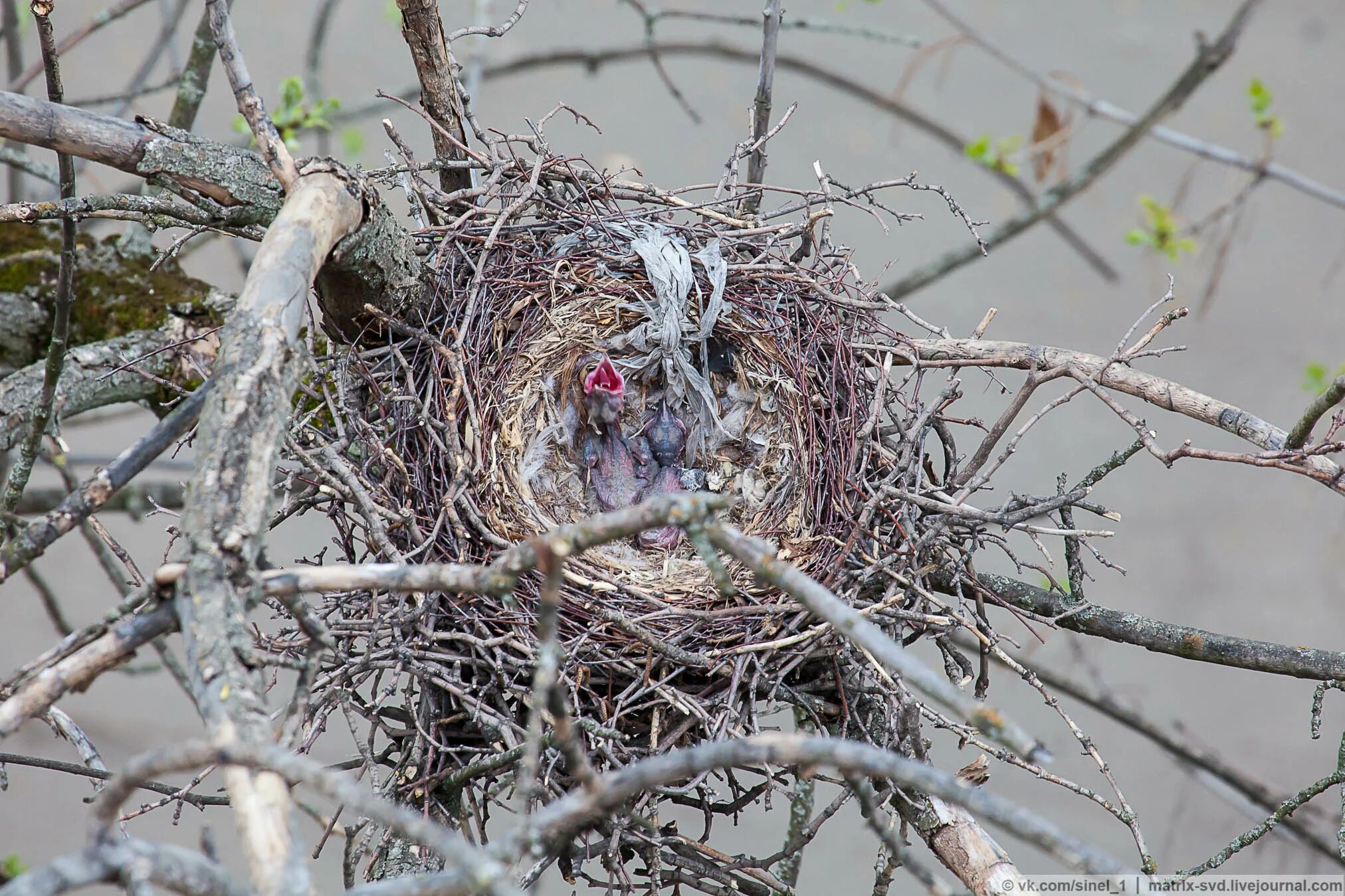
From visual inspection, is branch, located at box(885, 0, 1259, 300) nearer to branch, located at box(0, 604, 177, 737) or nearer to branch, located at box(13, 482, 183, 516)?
branch, located at box(13, 482, 183, 516)

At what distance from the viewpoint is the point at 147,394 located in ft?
6.37

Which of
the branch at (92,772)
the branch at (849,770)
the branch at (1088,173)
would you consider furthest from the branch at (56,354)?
the branch at (1088,173)

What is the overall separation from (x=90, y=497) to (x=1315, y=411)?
4.06 ft

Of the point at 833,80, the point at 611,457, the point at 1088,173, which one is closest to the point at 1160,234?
the point at 1088,173

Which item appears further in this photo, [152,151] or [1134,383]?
[1134,383]

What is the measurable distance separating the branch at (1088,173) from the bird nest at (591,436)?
1.93 feet

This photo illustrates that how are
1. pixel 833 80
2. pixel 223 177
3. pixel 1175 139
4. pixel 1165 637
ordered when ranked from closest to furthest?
pixel 223 177 → pixel 1165 637 → pixel 1175 139 → pixel 833 80

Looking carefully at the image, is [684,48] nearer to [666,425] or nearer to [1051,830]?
[666,425]

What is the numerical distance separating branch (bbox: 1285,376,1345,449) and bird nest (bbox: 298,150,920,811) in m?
0.55

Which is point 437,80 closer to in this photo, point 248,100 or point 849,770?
point 248,100

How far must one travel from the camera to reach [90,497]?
2.86ft

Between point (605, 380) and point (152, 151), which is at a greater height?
point (605, 380)

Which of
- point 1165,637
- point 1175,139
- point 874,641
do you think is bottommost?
point 874,641

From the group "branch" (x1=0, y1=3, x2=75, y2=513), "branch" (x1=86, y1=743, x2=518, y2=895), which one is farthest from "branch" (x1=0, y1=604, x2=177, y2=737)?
"branch" (x1=0, y1=3, x2=75, y2=513)
